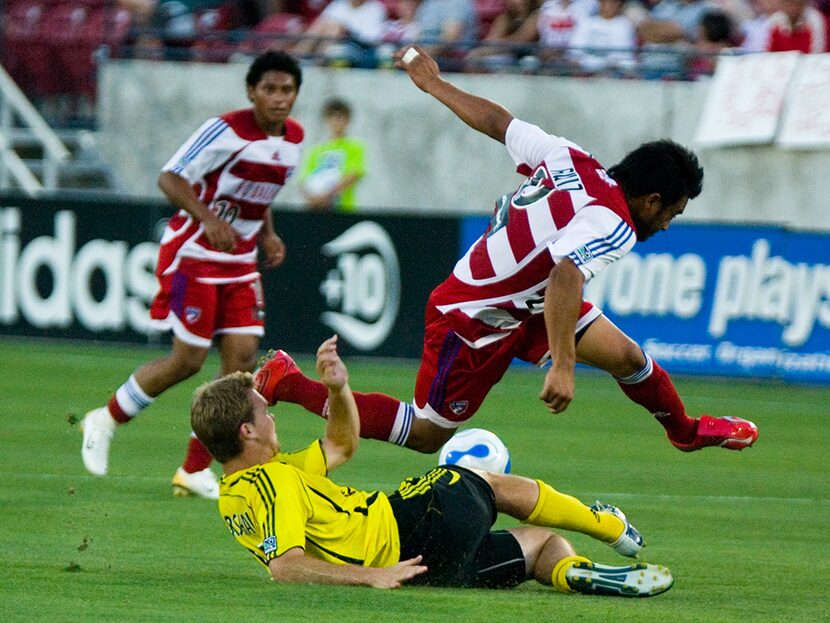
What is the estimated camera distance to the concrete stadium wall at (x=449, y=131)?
17.0 metres

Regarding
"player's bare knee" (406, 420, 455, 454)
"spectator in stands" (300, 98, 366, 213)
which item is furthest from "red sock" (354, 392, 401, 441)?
"spectator in stands" (300, 98, 366, 213)

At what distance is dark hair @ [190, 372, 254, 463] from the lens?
5.98 m

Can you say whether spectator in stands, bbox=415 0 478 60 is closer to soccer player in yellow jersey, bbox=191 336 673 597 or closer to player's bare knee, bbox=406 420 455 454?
player's bare knee, bbox=406 420 455 454

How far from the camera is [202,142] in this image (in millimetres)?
9195

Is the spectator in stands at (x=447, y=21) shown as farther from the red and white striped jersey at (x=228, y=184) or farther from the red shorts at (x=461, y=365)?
the red shorts at (x=461, y=365)

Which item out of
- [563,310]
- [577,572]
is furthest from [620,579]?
[563,310]

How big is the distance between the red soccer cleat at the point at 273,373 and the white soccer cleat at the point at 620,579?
1908 millimetres

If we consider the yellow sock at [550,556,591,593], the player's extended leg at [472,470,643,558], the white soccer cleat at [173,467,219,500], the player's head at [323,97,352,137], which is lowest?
the white soccer cleat at [173,467,219,500]

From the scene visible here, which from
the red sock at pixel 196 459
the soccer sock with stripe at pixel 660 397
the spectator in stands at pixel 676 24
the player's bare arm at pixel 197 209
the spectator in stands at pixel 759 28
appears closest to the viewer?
the soccer sock with stripe at pixel 660 397

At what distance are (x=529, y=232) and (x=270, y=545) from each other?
2.10 meters

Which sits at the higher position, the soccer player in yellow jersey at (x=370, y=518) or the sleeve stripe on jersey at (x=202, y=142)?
the sleeve stripe on jersey at (x=202, y=142)

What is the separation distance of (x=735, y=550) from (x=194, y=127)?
40.3 feet

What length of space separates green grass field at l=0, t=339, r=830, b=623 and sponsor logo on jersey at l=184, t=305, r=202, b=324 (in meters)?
0.91

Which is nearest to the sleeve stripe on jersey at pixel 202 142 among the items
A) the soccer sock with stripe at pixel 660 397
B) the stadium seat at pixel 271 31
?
the soccer sock with stripe at pixel 660 397
